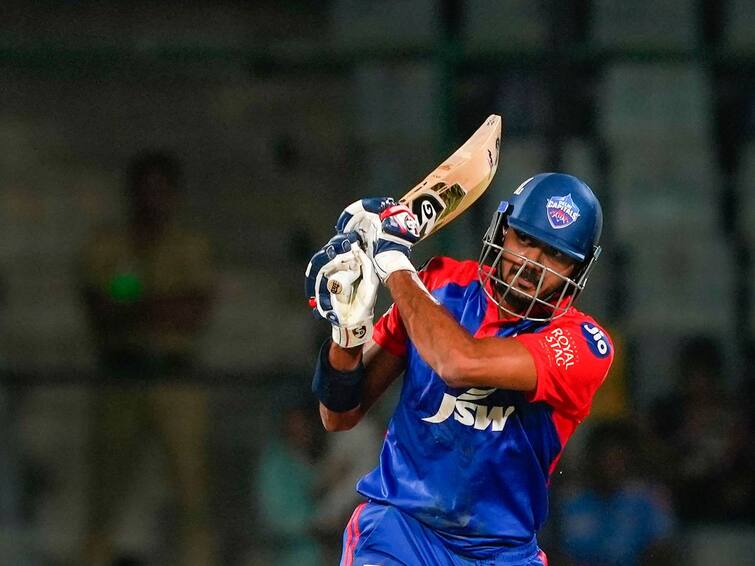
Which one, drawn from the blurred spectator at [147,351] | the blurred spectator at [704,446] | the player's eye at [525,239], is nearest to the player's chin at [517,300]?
the player's eye at [525,239]

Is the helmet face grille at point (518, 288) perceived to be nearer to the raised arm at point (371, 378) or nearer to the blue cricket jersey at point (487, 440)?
the blue cricket jersey at point (487, 440)

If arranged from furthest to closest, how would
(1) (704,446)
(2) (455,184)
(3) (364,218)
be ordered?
(1) (704,446)
(2) (455,184)
(3) (364,218)

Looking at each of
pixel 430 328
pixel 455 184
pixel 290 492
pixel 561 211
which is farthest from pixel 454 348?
pixel 290 492

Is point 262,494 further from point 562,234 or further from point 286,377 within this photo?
point 562,234

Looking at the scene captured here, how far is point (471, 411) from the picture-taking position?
10.7 ft

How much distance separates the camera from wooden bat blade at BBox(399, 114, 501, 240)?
3.50 metres

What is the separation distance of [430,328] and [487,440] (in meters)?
0.32

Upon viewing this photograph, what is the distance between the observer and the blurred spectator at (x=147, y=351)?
6.01 meters

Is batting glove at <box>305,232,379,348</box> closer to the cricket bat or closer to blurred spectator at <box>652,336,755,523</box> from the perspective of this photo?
the cricket bat

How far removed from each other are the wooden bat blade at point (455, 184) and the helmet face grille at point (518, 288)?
0.54 ft

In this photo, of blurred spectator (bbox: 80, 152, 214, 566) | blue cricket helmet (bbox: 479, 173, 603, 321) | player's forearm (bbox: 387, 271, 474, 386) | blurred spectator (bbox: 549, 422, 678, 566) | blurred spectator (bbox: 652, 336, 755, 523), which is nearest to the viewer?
player's forearm (bbox: 387, 271, 474, 386)

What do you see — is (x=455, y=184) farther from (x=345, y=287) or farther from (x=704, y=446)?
(x=704, y=446)

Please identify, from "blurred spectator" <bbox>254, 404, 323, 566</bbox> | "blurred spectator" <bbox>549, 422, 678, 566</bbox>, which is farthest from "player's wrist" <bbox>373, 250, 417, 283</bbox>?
"blurred spectator" <bbox>549, 422, 678, 566</bbox>

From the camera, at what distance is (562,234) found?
3330mm
